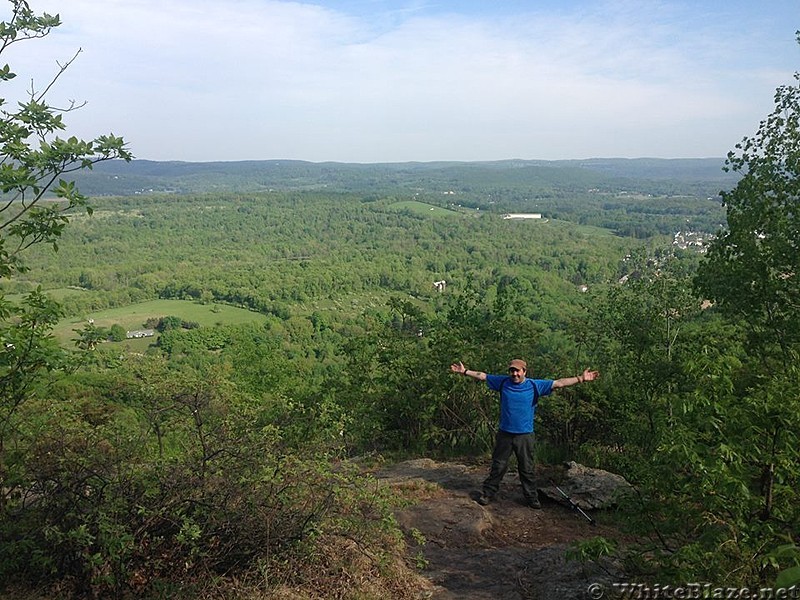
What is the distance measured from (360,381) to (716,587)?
284 inches

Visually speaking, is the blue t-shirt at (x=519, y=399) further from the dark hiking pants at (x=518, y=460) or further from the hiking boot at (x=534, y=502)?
the hiking boot at (x=534, y=502)

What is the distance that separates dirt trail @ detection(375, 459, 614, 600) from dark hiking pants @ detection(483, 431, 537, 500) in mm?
201

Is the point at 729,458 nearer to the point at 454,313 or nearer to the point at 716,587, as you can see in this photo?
the point at 716,587

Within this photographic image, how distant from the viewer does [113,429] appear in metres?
4.95

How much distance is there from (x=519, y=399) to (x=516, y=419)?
234 mm

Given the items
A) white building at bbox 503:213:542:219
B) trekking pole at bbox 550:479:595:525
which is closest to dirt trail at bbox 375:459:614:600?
trekking pole at bbox 550:479:595:525

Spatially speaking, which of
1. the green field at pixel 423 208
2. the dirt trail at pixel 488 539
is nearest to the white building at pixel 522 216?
the green field at pixel 423 208

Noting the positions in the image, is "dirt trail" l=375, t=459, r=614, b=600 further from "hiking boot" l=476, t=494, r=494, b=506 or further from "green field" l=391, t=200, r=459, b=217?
"green field" l=391, t=200, r=459, b=217

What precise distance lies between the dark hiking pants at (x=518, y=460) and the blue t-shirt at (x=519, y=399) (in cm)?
10

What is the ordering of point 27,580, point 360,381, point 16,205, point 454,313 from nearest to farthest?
point 27,580
point 16,205
point 360,381
point 454,313

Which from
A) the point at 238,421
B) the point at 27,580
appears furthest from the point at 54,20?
the point at 27,580

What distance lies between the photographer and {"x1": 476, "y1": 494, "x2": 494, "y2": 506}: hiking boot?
21.4 feet

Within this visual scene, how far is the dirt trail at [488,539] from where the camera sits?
4625 millimetres

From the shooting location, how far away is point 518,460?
21.2ft
